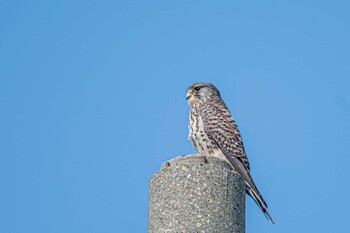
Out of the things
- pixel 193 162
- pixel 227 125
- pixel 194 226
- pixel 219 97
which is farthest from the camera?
pixel 219 97

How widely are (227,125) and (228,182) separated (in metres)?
4.17

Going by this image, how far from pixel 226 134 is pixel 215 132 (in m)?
0.16

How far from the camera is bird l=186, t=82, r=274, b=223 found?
28.7 ft

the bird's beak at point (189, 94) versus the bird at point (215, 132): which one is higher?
the bird's beak at point (189, 94)

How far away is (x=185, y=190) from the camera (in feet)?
17.0

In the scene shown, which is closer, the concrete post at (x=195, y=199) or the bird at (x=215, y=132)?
the concrete post at (x=195, y=199)

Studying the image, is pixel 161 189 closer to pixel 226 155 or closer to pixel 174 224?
pixel 174 224

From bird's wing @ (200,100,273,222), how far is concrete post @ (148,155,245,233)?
8.03 ft

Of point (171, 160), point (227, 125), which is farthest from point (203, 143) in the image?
point (171, 160)

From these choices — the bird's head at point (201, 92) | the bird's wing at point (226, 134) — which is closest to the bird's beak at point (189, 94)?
the bird's head at point (201, 92)

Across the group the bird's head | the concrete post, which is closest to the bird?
the bird's head

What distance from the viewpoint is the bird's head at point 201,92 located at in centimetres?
1040

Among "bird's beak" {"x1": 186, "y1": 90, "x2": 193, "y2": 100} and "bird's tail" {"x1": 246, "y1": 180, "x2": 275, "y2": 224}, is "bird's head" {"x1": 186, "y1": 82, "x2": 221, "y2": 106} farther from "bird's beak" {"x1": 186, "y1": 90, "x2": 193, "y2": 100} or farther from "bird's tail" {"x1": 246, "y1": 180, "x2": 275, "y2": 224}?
"bird's tail" {"x1": 246, "y1": 180, "x2": 275, "y2": 224}

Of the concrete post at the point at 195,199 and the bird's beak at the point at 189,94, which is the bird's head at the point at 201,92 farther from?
the concrete post at the point at 195,199
